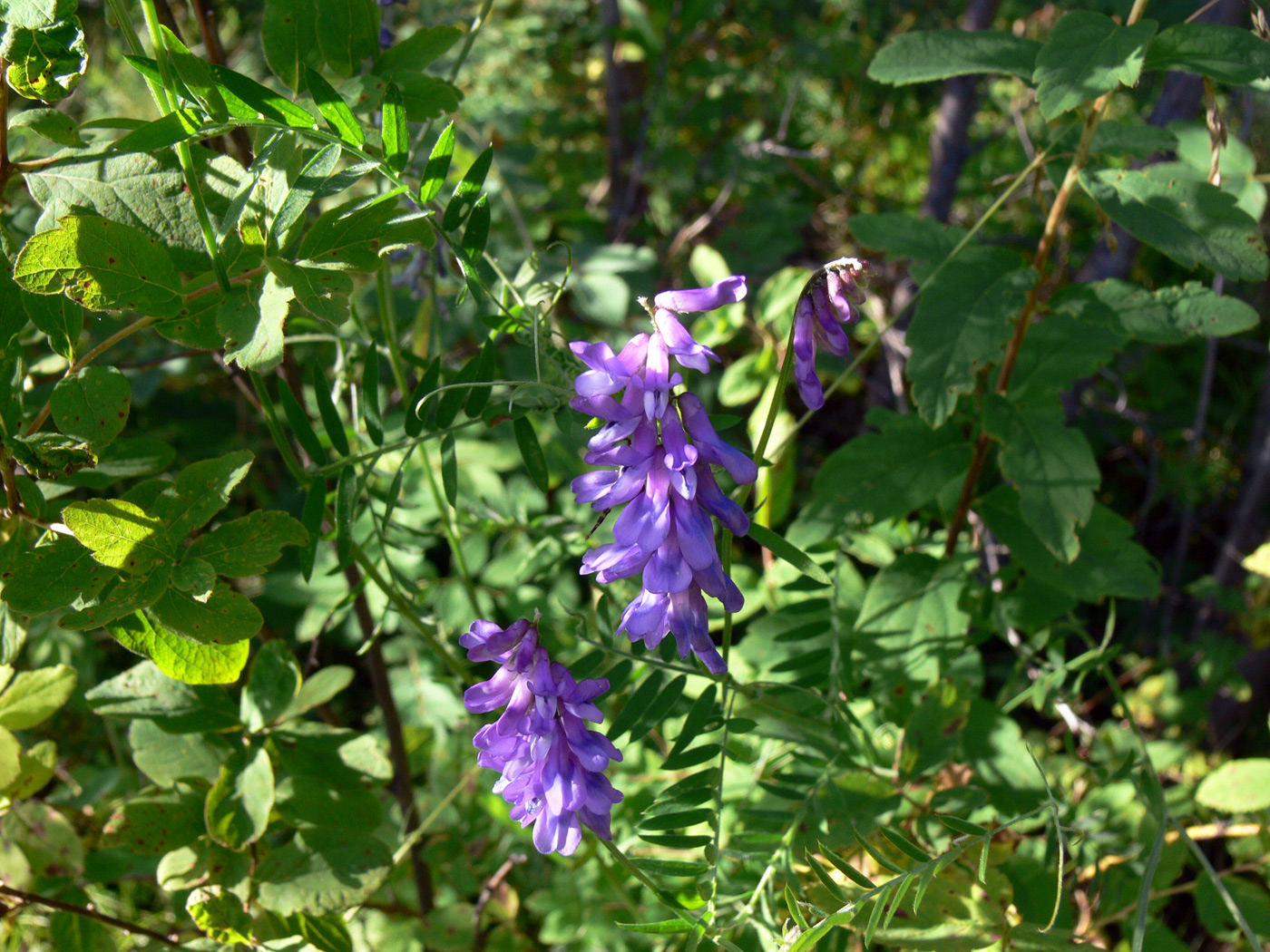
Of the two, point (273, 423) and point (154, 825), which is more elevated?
point (273, 423)

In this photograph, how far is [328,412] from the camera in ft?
3.29

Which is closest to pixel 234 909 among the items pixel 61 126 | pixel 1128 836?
pixel 61 126

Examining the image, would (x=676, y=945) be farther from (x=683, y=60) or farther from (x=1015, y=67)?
(x=683, y=60)

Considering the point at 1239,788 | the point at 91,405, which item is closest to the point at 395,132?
the point at 91,405

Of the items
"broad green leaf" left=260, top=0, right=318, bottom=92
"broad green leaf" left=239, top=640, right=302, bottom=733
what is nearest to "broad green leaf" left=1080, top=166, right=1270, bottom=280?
"broad green leaf" left=260, top=0, right=318, bottom=92

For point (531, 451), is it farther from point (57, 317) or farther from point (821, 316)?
point (57, 317)

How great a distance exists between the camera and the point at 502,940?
1.53 metres

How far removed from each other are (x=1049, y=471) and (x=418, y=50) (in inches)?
38.4

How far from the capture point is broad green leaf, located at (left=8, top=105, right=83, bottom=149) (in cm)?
89

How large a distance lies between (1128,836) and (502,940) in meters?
1.06

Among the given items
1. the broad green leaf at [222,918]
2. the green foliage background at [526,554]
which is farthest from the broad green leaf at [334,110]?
the broad green leaf at [222,918]

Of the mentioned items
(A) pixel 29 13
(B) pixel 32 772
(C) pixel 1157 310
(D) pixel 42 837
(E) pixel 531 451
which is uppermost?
(A) pixel 29 13

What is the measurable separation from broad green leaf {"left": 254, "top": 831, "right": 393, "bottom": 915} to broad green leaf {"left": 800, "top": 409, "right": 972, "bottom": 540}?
2.53 feet

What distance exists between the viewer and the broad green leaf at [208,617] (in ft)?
2.85
